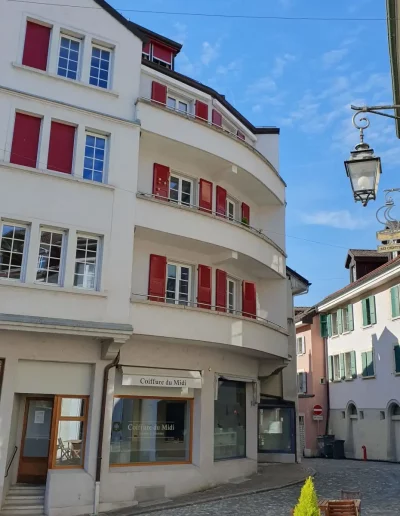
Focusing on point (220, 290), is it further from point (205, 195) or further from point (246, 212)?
point (246, 212)

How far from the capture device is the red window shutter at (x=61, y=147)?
1474cm

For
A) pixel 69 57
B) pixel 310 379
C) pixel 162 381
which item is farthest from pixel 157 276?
pixel 310 379

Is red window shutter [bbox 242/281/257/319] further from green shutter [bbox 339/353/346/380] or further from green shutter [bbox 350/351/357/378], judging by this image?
green shutter [bbox 339/353/346/380]

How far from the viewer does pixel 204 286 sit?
17.0 m

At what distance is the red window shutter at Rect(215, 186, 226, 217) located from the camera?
18.3 metres

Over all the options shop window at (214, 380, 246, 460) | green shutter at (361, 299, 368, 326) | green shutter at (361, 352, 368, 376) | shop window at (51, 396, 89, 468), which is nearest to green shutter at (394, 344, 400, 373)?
green shutter at (361, 352, 368, 376)

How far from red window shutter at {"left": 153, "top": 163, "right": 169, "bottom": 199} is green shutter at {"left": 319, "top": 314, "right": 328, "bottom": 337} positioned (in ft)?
70.5

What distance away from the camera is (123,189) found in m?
15.3

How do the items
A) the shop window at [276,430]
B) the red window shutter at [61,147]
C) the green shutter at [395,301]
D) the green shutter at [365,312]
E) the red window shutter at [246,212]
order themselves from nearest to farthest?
the red window shutter at [61,147], the red window shutter at [246,212], the shop window at [276,430], the green shutter at [395,301], the green shutter at [365,312]

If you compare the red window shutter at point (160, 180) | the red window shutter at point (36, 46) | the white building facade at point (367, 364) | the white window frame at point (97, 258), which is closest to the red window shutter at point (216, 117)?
the red window shutter at point (160, 180)

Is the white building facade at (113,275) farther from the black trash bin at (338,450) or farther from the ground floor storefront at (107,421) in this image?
the black trash bin at (338,450)

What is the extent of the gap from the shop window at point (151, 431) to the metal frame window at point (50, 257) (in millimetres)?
3865

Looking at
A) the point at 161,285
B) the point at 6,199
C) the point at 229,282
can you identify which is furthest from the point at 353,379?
the point at 6,199

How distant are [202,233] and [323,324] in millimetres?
21556
